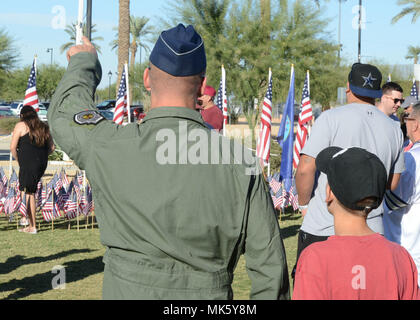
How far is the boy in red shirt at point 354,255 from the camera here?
2404 mm

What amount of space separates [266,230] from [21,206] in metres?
8.76

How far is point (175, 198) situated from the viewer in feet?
7.23

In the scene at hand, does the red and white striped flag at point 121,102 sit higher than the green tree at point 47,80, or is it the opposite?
the green tree at point 47,80

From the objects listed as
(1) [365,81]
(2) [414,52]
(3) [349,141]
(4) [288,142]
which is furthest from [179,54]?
(2) [414,52]

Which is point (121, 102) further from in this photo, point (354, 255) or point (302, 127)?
point (354, 255)

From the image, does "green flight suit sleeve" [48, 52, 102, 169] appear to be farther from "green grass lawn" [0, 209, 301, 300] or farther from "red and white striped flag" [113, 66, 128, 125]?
"red and white striped flag" [113, 66, 128, 125]

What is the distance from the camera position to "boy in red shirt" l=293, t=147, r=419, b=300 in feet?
7.89

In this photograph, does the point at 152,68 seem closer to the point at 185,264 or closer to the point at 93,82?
the point at 93,82

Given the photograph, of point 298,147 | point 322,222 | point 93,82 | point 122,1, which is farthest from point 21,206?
point 122,1

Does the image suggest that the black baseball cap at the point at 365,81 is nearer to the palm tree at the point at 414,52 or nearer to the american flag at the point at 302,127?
the american flag at the point at 302,127

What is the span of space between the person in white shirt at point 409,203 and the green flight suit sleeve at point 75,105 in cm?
281

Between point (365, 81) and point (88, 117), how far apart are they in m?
2.58

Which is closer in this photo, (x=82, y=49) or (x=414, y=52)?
(x=82, y=49)

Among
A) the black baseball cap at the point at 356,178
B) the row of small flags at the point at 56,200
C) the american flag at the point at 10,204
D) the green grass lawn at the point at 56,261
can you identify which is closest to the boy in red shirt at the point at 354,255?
the black baseball cap at the point at 356,178
